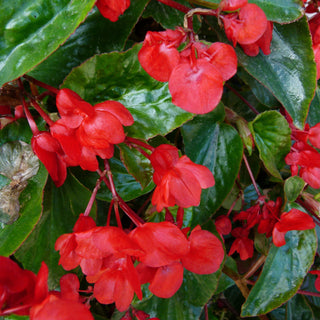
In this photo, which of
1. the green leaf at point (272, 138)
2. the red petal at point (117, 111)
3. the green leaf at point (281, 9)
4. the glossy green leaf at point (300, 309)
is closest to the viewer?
the red petal at point (117, 111)

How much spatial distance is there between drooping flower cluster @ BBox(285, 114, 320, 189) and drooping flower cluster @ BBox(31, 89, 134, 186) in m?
0.35

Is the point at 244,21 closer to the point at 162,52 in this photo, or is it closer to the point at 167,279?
the point at 162,52

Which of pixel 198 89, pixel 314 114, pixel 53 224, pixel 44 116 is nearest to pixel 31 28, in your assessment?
pixel 44 116

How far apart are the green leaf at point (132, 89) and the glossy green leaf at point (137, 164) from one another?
0.03 m

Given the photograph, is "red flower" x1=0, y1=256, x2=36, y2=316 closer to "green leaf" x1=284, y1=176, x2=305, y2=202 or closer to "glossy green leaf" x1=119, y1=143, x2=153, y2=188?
"glossy green leaf" x1=119, y1=143, x2=153, y2=188

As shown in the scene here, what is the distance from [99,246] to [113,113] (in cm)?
14

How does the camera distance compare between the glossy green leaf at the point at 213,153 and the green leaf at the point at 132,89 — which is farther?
the glossy green leaf at the point at 213,153

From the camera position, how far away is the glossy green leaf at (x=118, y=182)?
1.86 ft

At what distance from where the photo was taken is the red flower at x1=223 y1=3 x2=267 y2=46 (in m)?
0.41

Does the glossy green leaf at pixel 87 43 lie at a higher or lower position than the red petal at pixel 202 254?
higher

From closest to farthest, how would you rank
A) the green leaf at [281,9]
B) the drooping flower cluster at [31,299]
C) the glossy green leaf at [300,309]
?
1. the drooping flower cluster at [31,299]
2. the green leaf at [281,9]
3. the glossy green leaf at [300,309]

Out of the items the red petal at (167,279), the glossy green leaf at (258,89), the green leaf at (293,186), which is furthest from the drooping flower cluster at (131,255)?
the glossy green leaf at (258,89)

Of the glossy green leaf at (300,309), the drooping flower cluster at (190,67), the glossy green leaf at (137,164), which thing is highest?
the drooping flower cluster at (190,67)

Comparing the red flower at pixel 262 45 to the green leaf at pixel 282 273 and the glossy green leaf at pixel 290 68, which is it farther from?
the green leaf at pixel 282 273
